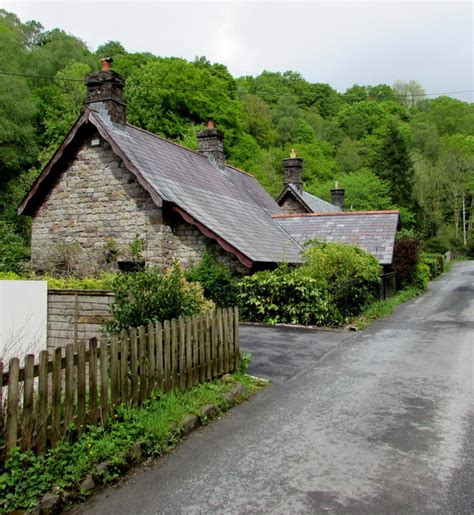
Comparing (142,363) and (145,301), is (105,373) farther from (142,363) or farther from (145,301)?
(145,301)

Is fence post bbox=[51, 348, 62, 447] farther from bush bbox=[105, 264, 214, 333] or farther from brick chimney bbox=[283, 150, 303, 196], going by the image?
brick chimney bbox=[283, 150, 303, 196]

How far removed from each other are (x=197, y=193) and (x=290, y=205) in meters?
16.1

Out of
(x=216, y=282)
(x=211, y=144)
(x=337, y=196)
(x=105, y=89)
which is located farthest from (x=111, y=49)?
(x=216, y=282)

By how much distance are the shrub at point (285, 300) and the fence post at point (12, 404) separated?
1029cm

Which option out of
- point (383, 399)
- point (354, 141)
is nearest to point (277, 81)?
point (354, 141)

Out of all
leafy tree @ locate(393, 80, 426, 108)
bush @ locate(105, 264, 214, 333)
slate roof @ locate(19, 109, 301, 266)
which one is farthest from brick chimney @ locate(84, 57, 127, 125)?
leafy tree @ locate(393, 80, 426, 108)

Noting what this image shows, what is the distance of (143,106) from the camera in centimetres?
4350

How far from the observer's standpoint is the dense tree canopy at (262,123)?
35.6 m

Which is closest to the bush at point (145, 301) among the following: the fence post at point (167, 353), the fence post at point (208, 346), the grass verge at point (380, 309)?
the fence post at point (208, 346)

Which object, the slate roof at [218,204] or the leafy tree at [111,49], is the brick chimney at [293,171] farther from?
the leafy tree at [111,49]

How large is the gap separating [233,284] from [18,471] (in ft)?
36.0

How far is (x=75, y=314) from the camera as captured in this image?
8.62 m

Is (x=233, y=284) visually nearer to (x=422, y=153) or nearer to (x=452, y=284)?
(x=452, y=284)

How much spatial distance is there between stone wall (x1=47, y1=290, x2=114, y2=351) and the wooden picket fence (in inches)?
87.1
